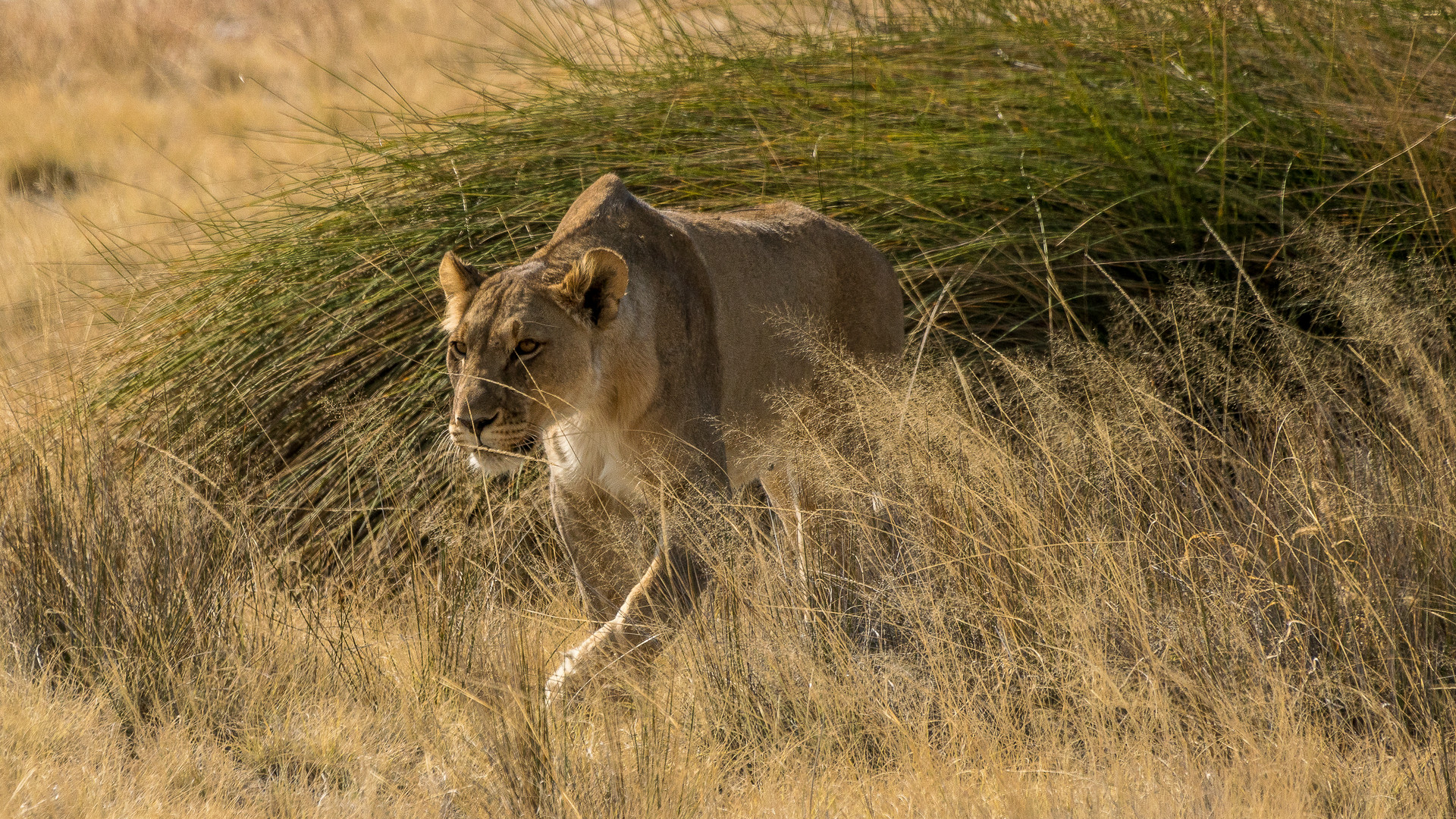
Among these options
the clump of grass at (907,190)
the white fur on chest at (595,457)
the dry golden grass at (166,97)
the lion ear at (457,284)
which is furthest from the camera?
the dry golden grass at (166,97)

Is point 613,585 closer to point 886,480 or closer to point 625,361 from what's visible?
point 625,361

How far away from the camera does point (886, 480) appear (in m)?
4.02

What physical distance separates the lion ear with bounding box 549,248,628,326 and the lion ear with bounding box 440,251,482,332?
28cm

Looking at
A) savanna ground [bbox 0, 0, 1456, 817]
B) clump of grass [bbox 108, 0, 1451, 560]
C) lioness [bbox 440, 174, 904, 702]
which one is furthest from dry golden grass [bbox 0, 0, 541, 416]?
lioness [bbox 440, 174, 904, 702]

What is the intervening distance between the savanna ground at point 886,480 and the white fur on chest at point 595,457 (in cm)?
29

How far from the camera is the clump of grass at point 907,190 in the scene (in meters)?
5.38

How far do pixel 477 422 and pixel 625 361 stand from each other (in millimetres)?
549

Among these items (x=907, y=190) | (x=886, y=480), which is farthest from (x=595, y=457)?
(x=907, y=190)

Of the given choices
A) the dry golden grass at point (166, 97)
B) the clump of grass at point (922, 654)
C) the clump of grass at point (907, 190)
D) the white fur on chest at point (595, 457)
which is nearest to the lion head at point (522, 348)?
the white fur on chest at point (595, 457)

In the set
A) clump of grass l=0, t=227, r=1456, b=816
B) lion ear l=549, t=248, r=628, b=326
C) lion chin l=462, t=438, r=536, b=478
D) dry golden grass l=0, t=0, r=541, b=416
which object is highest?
dry golden grass l=0, t=0, r=541, b=416

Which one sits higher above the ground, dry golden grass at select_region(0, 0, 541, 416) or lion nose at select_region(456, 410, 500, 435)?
dry golden grass at select_region(0, 0, 541, 416)

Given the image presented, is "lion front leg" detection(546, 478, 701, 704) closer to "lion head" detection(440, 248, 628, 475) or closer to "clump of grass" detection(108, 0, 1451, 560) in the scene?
"lion head" detection(440, 248, 628, 475)

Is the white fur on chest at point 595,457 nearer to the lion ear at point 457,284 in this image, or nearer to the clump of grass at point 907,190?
the lion ear at point 457,284

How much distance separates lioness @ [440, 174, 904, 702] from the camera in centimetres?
372
